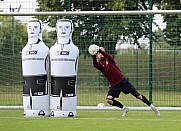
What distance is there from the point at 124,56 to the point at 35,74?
5.65 meters

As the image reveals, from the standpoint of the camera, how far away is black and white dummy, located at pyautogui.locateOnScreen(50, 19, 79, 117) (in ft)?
49.6

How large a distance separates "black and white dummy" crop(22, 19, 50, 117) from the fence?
418 cm

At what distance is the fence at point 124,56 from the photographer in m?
19.9

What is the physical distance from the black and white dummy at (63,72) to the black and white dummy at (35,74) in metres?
0.18

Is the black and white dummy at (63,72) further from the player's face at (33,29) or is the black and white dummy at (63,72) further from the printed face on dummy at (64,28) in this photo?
the player's face at (33,29)

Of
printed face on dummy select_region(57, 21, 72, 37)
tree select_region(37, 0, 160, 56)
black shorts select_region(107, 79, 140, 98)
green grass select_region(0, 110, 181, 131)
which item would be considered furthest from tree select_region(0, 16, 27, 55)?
black shorts select_region(107, 79, 140, 98)

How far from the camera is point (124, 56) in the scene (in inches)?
803

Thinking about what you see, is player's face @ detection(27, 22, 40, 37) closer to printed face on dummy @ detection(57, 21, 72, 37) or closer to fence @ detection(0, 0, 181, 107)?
printed face on dummy @ detection(57, 21, 72, 37)

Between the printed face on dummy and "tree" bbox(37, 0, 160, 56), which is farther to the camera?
"tree" bbox(37, 0, 160, 56)

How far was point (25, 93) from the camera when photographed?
15.4 m

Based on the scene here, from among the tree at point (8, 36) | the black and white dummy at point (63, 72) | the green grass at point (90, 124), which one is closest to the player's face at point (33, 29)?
the black and white dummy at point (63, 72)

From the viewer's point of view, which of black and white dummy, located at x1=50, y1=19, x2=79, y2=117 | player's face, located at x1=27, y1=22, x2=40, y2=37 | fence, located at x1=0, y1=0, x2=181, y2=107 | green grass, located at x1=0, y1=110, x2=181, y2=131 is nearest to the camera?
green grass, located at x1=0, y1=110, x2=181, y2=131

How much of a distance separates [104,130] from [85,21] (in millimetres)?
8956

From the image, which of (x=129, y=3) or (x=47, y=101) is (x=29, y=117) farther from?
(x=129, y=3)
